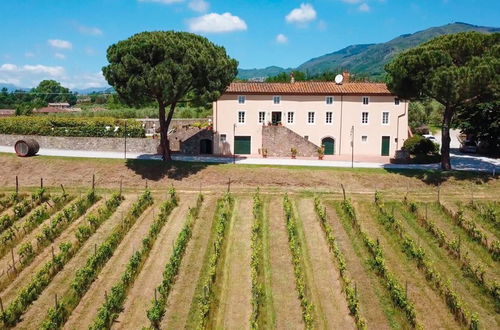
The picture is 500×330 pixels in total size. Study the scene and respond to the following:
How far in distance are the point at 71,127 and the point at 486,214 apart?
129 ft

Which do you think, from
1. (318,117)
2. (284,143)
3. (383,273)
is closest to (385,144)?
(318,117)

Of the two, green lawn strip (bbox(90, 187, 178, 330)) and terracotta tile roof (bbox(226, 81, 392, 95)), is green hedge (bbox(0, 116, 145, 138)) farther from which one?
green lawn strip (bbox(90, 187, 178, 330))

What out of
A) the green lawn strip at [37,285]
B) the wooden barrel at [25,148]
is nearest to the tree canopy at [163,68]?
the wooden barrel at [25,148]

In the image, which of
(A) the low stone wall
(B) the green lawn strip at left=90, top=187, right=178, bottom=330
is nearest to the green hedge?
(A) the low stone wall

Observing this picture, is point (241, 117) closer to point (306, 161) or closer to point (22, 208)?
point (306, 161)

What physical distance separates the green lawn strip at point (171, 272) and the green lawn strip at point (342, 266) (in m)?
7.63

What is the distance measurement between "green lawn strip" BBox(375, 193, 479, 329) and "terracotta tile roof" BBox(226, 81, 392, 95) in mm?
19525

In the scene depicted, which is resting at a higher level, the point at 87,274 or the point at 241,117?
the point at 241,117

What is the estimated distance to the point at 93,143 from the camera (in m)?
48.3

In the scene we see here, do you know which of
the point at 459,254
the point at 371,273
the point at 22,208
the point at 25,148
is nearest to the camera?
the point at 371,273

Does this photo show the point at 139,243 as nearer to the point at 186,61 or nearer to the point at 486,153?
the point at 186,61

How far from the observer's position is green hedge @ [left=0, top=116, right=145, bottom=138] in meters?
48.2

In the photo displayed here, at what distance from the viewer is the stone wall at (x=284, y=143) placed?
1780 inches

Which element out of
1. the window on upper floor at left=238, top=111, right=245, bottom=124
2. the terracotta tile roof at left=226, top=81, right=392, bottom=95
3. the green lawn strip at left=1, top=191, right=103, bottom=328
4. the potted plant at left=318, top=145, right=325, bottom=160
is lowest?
the green lawn strip at left=1, top=191, right=103, bottom=328
